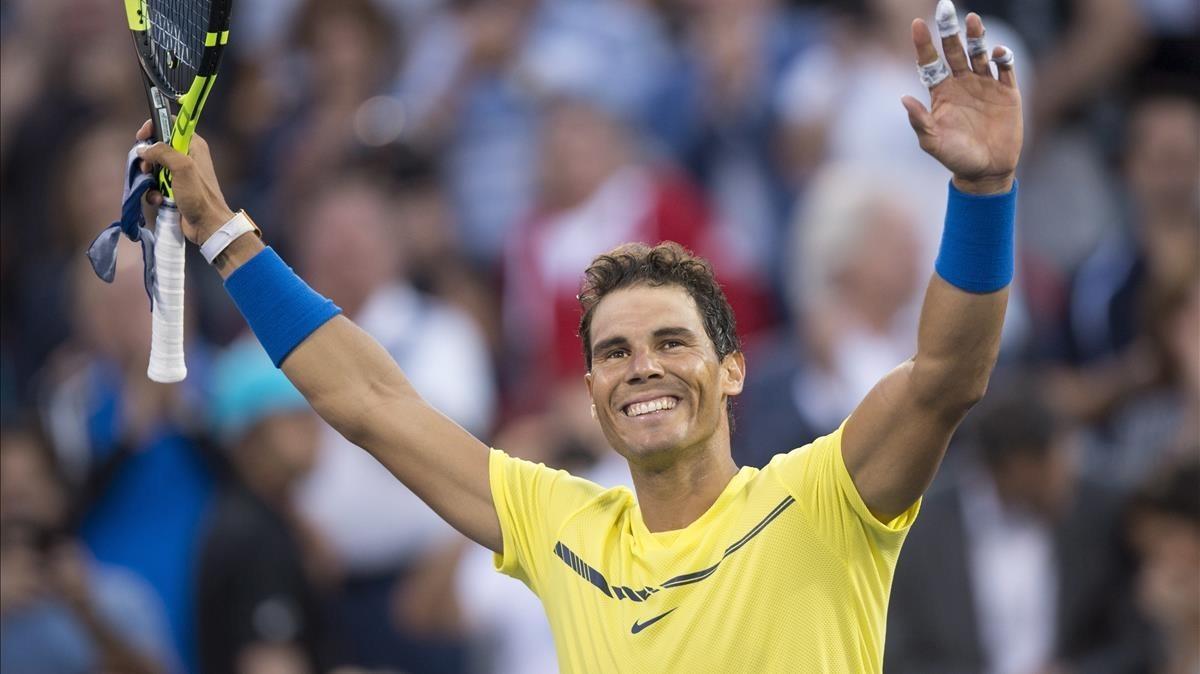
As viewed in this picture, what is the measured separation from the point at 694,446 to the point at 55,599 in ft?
12.2

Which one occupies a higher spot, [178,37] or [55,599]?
[178,37]

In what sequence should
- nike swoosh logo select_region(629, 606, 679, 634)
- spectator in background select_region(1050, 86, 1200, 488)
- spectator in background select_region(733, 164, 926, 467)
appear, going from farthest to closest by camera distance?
spectator in background select_region(1050, 86, 1200, 488)
spectator in background select_region(733, 164, 926, 467)
nike swoosh logo select_region(629, 606, 679, 634)

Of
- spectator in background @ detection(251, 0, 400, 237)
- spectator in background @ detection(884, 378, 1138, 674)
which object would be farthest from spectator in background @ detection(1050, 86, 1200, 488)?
spectator in background @ detection(251, 0, 400, 237)

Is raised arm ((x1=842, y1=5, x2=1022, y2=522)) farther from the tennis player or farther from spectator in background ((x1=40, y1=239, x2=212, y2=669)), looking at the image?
spectator in background ((x1=40, y1=239, x2=212, y2=669))

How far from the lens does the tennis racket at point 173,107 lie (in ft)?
14.5

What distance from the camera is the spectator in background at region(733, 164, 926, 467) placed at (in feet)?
24.7

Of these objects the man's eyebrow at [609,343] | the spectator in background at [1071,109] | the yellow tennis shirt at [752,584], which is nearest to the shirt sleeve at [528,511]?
the yellow tennis shirt at [752,584]

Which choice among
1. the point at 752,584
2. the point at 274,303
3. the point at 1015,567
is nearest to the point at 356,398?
the point at 274,303

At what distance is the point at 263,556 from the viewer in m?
7.42

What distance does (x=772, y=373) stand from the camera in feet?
25.3

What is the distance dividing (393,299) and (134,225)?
3692 mm

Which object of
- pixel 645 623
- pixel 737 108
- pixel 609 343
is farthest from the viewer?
pixel 737 108

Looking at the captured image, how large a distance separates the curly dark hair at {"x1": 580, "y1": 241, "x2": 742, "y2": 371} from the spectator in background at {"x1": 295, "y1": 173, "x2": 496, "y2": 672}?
322 centimetres

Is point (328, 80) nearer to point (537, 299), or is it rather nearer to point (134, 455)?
point (537, 299)
